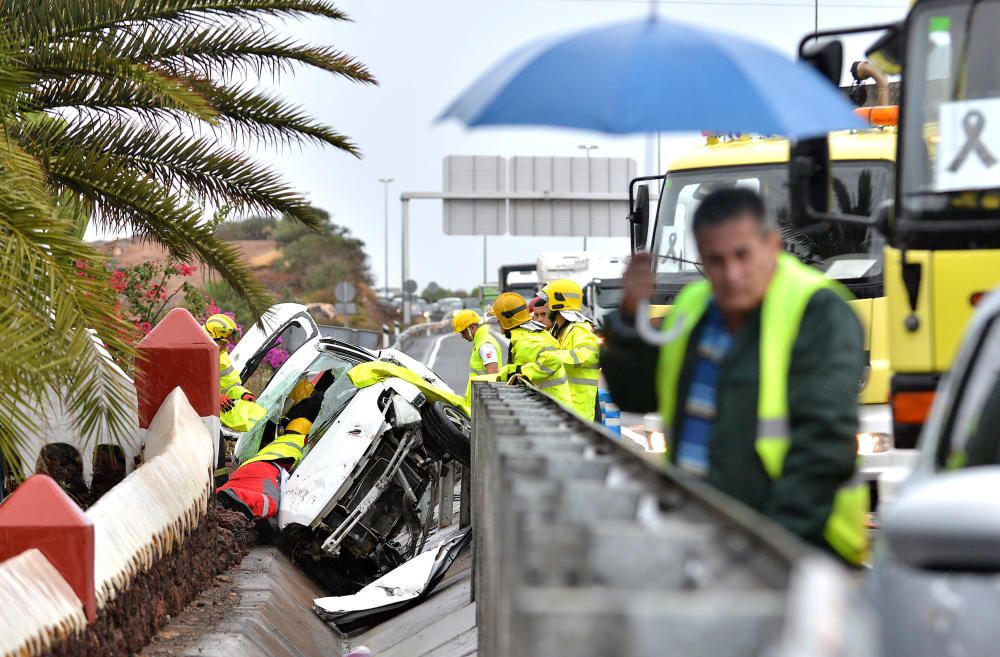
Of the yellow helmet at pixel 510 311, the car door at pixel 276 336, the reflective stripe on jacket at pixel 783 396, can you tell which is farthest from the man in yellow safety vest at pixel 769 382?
the car door at pixel 276 336

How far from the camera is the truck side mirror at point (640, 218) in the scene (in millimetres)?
12859

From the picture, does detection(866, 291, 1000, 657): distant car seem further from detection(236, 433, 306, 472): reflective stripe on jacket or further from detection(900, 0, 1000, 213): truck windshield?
detection(236, 433, 306, 472): reflective stripe on jacket

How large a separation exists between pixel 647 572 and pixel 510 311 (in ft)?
30.8

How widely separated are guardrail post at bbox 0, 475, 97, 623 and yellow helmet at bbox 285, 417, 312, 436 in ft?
22.3

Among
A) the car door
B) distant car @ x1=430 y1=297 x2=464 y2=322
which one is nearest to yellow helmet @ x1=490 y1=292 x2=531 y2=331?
the car door

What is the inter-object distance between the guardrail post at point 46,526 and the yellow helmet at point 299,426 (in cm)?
681

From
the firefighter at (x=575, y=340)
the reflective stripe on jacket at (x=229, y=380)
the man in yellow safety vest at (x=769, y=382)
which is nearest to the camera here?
the man in yellow safety vest at (x=769, y=382)

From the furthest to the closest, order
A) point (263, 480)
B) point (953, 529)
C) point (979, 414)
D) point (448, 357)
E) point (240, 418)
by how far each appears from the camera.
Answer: point (448, 357), point (240, 418), point (263, 480), point (979, 414), point (953, 529)

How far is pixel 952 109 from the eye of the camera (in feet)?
21.1

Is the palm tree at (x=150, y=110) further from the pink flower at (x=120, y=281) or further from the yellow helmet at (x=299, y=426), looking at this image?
the pink flower at (x=120, y=281)

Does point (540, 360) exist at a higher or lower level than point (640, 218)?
lower

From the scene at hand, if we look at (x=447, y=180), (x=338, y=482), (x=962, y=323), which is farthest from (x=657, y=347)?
(x=447, y=180)

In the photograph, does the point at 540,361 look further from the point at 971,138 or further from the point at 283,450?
the point at 971,138

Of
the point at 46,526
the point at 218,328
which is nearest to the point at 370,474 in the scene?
the point at 218,328
